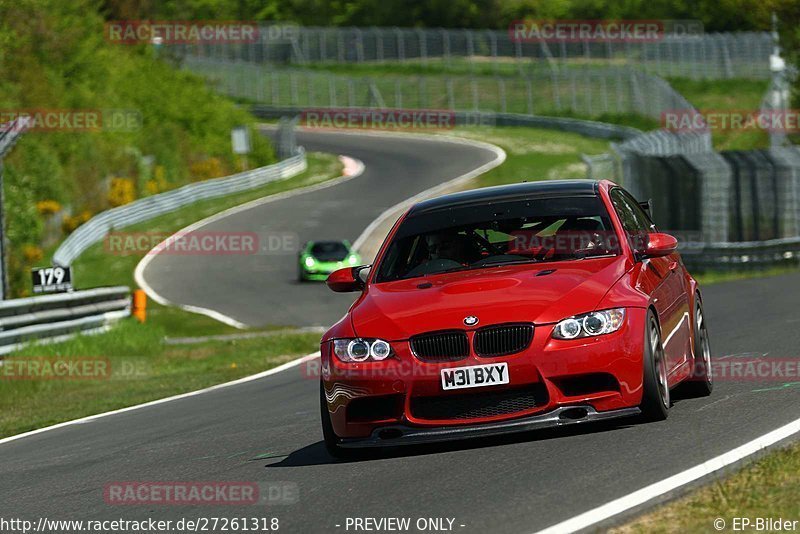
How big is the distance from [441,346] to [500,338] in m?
0.34

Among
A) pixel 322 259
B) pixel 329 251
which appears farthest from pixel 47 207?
pixel 322 259

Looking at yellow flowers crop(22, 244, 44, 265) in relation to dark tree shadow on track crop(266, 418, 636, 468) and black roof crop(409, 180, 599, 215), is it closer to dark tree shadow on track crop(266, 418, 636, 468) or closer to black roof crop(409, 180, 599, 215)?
black roof crop(409, 180, 599, 215)

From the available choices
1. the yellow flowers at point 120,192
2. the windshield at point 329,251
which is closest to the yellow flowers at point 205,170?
the yellow flowers at point 120,192

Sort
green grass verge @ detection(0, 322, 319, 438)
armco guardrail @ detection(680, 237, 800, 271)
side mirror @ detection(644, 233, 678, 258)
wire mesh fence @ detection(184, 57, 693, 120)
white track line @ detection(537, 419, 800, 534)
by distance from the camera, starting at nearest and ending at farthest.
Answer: white track line @ detection(537, 419, 800, 534) → side mirror @ detection(644, 233, 678, 258) → green grass verge @ detection(0, 322, 319, 438) → armco guardrail @ detection(680, 237, 800, 271) → wire mesh fence @ detection(184, 57, 693, 120)

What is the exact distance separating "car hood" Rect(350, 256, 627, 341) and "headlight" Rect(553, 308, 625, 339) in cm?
4

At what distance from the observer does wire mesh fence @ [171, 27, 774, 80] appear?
77.3 metres

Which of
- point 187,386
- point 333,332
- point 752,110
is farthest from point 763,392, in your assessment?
Result: point 752,110

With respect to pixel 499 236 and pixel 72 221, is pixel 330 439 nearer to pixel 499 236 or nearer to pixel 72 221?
pixel 499 236

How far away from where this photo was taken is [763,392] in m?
9.91

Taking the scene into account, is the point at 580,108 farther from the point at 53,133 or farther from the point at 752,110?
the point at 53,133

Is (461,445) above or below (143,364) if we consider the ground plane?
above

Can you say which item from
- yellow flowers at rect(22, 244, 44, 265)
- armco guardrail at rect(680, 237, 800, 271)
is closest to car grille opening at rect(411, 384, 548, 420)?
armco guardrail at rect(680, 237, 800, 271)

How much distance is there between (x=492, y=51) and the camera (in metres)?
85.4

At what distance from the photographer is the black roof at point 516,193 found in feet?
32.2
